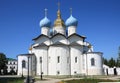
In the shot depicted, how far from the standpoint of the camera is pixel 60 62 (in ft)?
177

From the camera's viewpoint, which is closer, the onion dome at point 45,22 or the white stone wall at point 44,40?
the white stone wall at point 44,40

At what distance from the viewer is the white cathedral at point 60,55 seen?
2130 inches

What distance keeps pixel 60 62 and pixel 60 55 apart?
142cm

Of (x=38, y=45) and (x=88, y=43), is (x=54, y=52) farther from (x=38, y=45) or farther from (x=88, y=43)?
(x=88, y=43)

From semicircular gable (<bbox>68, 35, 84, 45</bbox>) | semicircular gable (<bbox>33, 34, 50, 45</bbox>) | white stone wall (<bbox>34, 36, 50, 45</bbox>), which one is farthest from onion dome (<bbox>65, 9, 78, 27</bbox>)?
white stone wall (<bbox>34, 36, 50, 45</bbox>)

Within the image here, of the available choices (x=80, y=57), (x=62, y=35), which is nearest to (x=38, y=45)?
(x=62, y=35)

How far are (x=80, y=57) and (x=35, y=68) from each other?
32.5ft

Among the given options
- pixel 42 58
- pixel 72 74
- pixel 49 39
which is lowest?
pixel 72 74

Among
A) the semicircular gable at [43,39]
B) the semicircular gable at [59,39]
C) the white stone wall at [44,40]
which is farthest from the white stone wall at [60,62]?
the semicircular gable at [43,39]

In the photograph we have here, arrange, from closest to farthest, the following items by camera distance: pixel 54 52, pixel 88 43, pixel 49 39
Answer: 1. pixel 54 52
2. pixel 49 39
3. pixel 88 43

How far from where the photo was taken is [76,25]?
59375 millimetres

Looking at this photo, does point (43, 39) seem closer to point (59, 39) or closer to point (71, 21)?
point (59, 39)

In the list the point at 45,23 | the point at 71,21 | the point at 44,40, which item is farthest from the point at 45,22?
the point at 71,21

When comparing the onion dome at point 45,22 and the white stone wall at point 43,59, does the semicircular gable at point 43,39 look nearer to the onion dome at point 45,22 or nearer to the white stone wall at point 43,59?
the white stone wall at point 43,59
